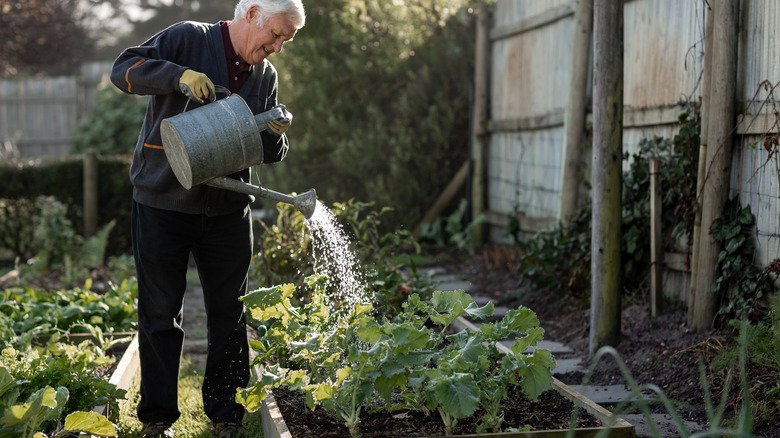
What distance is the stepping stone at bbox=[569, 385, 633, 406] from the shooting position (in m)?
3.10

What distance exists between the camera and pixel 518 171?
677 centimetres

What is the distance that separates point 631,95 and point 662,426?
8.23ft

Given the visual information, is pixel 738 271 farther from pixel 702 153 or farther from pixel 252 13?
pixel 252 13

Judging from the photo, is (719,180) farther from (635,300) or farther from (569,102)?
(569,102)

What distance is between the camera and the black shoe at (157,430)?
2662 mm

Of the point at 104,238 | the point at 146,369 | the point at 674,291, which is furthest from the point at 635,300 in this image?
the point at 104,238

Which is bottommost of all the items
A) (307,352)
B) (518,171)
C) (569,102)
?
(307,352)

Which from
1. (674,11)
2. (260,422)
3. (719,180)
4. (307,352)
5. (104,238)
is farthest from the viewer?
(104,238)


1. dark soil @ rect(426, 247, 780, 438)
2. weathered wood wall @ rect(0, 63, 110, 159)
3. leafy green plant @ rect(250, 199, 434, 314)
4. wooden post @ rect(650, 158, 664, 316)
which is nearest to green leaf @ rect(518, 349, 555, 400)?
dark soil @ rect(426, 247, 780, 438)

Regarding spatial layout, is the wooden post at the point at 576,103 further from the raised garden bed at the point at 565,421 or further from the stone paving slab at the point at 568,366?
the raised garden bed at the point at 565,421

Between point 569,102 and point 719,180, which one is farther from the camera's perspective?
point 569,102

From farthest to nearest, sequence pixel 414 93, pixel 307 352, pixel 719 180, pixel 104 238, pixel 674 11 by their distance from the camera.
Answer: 1. pixel 414 93
2. pixel 104 238
3. pixel 674 11
4. pixel 719 180
5. pixel 307 352

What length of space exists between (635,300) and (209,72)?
106 inches

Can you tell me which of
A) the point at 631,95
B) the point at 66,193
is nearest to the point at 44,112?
the point at 66,193
